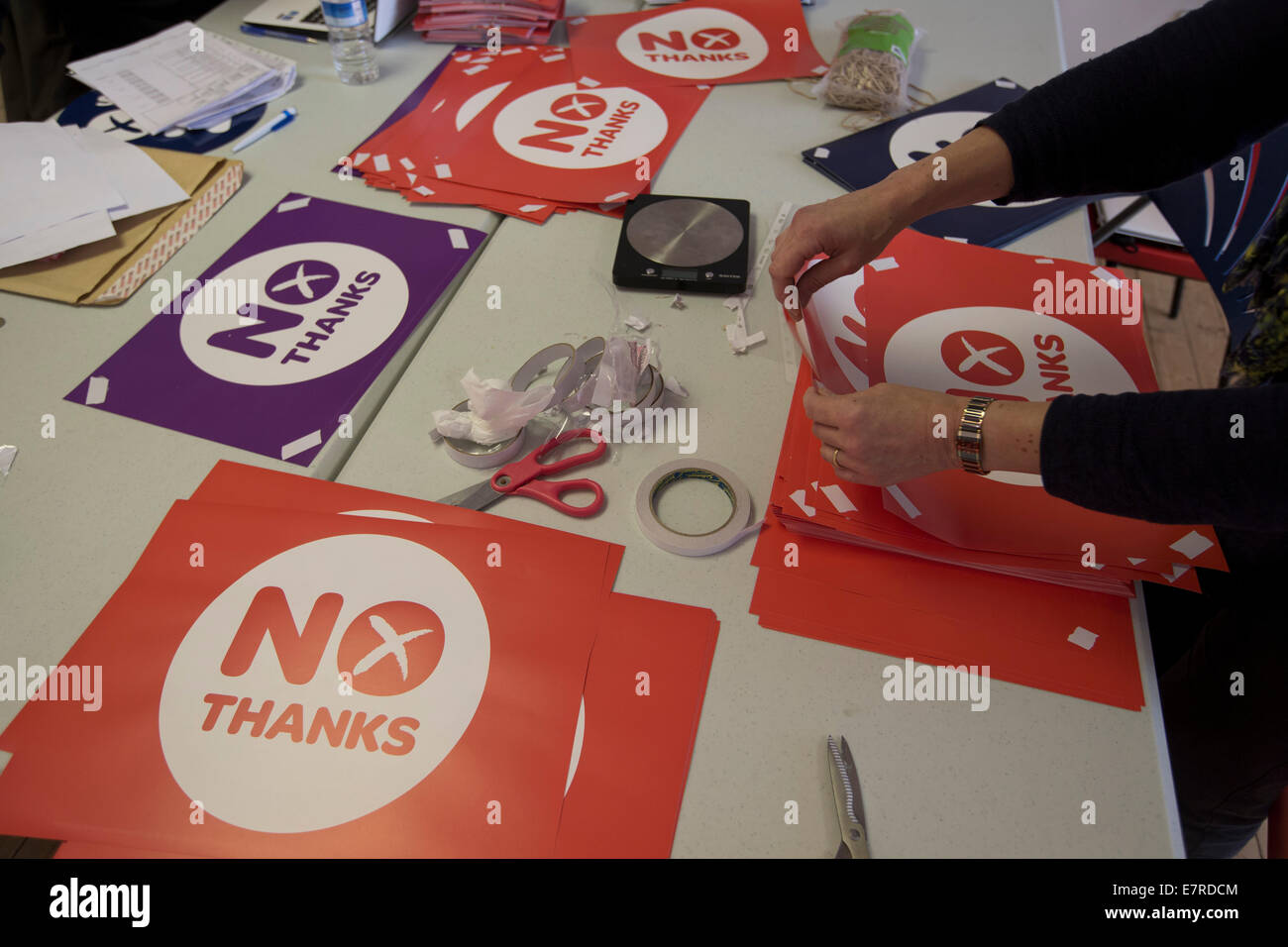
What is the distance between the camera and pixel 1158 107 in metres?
0.89

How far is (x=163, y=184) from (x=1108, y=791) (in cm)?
132

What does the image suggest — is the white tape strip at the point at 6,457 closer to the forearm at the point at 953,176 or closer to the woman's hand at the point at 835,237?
the woman's hand at the point at 835,237

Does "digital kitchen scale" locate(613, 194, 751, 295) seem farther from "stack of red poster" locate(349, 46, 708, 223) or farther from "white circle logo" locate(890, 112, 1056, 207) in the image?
"white circle logo" locate(890, 112, 1056, 207)

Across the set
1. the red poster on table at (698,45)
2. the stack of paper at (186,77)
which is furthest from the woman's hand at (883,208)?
the stack of paper at (186,77)

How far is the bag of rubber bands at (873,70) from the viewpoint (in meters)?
1.30

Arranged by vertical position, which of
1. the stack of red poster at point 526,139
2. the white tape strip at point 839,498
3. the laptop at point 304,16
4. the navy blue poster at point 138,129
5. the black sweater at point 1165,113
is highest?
the black sweater at point 1165,113

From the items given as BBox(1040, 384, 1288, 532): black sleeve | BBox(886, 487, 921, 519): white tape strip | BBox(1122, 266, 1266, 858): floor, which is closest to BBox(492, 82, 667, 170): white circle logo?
BBox(886, 487, 921, 519): white tape strip

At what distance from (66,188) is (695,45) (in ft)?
3.37

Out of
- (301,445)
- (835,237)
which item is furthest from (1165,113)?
(301,445)

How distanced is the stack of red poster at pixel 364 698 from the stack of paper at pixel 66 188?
0.53 metres

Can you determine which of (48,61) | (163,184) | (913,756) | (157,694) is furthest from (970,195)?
(48,61)

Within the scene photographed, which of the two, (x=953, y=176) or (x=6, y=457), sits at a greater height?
(x=953, y=176)

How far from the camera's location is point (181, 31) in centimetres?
143

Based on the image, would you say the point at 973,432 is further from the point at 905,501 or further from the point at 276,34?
the point at 276,34
